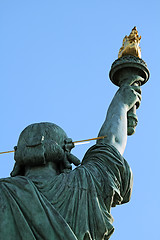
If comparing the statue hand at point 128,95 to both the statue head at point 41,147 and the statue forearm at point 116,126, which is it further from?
the statue head at point 41,147

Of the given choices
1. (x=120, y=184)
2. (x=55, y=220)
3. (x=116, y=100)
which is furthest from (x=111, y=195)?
(x=116, y=100)

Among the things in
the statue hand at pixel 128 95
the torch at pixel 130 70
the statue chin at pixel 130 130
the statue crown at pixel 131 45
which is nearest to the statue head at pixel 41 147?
the statue chin at pixel 130 130

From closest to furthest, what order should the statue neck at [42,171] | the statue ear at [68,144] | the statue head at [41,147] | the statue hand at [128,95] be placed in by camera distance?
the statue neck at [42,171], the statue head at [41,147], the statue ear at [68,144], the statue hand at [128,95]

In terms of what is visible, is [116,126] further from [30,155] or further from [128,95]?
[30,155]

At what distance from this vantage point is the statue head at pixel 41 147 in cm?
969

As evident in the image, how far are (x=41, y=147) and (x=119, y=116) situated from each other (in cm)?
155

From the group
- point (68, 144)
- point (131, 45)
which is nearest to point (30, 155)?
point (68, 144)

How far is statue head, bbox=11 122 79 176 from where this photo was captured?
9688 millimetres

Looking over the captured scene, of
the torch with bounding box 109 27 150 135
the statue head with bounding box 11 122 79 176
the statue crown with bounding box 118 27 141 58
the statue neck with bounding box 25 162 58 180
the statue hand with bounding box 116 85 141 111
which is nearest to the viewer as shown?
the statue neck with bounding box 25 162 58 180

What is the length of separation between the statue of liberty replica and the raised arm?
0.6 inches

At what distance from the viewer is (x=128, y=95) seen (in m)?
11.2

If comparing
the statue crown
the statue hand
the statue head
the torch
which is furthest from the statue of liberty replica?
the statue crown

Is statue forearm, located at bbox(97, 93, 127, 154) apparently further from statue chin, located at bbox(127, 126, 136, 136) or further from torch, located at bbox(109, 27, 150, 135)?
torch, located at bbox(109, 27, 150, 135)

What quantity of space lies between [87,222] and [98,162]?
3.60 ft
